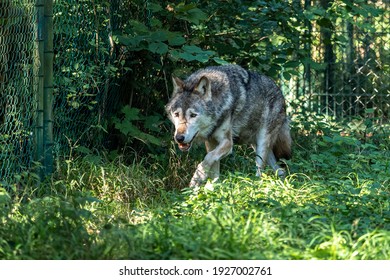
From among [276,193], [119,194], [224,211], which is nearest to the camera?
[224,211]

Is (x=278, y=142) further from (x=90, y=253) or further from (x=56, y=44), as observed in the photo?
(x=90, y=253)

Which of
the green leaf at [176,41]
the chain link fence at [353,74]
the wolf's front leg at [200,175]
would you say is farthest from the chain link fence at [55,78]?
the chain link fence at [353,74]

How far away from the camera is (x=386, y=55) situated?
39.2 feet

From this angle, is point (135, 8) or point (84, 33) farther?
point (135, 8)

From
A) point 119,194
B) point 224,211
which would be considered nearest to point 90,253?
point 224,211

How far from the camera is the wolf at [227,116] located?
6.87 m

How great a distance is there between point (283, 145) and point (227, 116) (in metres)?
0.98

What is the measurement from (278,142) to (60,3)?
2.64 meters

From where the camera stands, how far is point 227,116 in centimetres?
719

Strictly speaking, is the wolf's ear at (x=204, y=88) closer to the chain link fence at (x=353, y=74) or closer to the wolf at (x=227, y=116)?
the wolf at (x=227, y=116)

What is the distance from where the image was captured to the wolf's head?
22.2ft

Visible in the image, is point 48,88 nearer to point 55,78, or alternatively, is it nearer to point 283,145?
point 55,78

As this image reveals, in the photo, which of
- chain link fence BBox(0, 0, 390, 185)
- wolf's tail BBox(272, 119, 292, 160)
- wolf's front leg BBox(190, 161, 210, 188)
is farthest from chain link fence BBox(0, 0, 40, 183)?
wolf's tail BBox(272, 119, 292, 160)

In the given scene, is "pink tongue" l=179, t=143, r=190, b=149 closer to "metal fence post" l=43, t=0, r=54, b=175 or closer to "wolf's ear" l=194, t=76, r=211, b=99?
"wolf's ear" l=194, t=76, r=211, b=99
